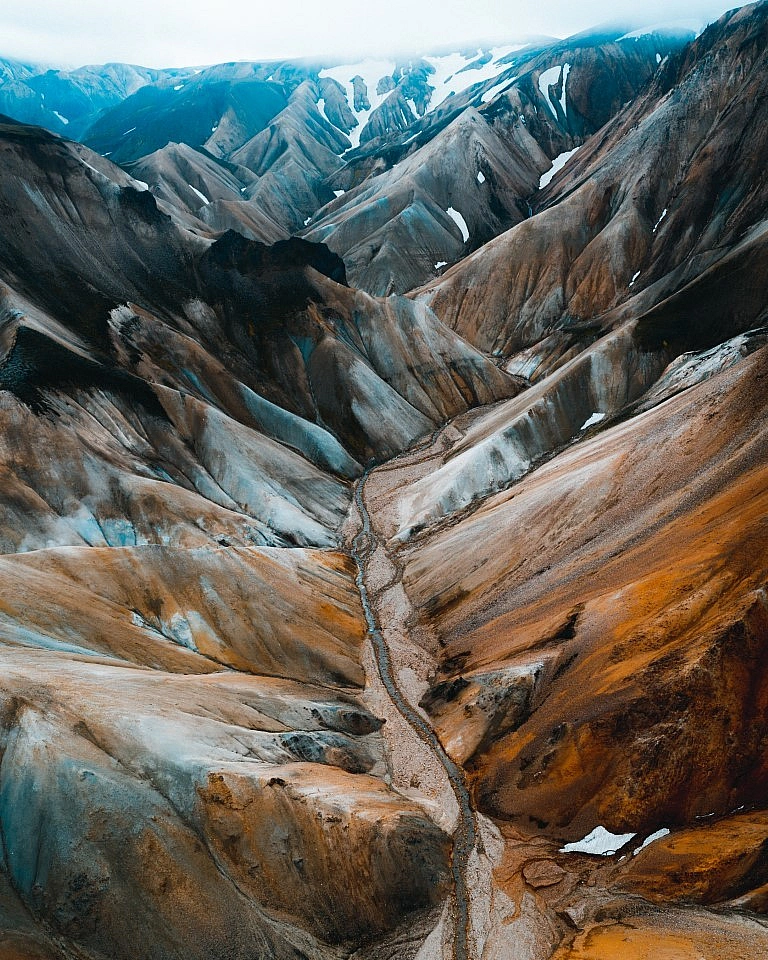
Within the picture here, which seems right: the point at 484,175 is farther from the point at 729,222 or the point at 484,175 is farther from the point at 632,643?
the point at 632,643

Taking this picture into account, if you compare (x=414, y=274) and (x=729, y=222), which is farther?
(x=414, y=274)

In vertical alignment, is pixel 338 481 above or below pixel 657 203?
below

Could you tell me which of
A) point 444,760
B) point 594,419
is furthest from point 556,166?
point 444,760

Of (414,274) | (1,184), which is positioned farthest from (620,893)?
(414,274)

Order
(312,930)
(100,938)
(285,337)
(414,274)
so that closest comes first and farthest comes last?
(100,938) < (312,930) < (285,337) < (414,274)

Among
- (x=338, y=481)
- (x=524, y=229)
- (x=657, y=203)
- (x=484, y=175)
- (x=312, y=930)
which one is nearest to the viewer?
(x=312, y=930)

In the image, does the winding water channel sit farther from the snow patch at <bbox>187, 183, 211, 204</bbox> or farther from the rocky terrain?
the snow patch at <bbox>187, 183, 211, 204</bbox>

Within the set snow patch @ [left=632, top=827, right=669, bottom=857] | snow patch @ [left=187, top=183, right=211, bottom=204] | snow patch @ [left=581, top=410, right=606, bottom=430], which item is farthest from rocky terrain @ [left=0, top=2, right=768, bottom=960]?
snow patch @ [left=187, top=183, right=211, bottom=204]
